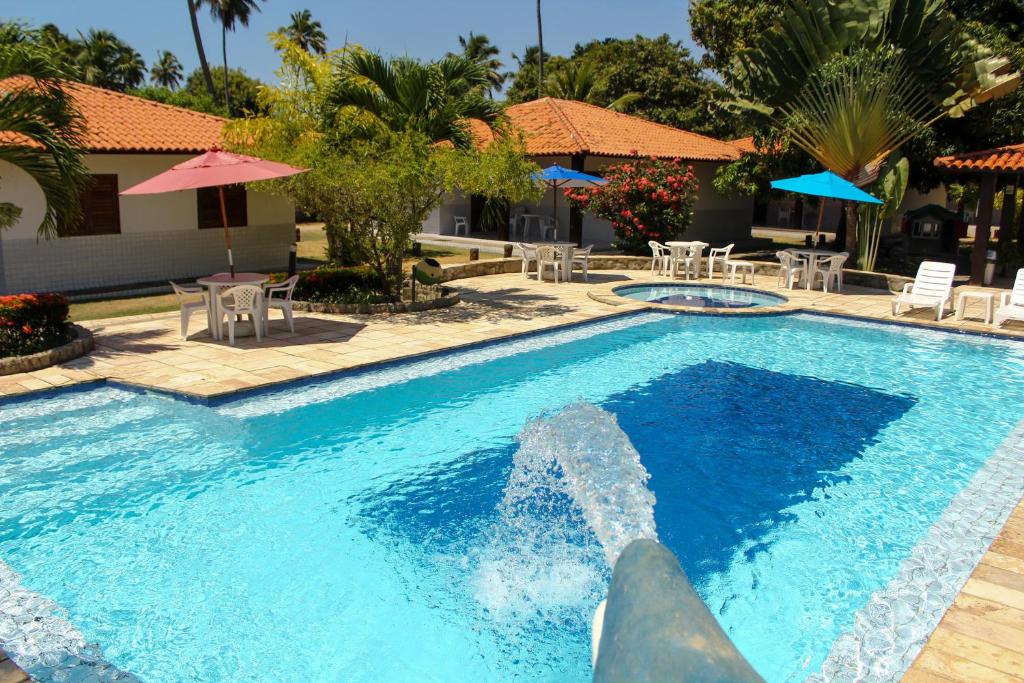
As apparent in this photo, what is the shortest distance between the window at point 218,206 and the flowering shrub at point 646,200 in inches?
368

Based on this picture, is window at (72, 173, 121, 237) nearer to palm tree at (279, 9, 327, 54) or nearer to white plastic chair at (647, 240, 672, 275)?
white plastic chair at (647, 240, 672, 275)

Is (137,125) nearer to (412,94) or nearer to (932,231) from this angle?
(412,94)

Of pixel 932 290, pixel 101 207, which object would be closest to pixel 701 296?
pixel 932 290

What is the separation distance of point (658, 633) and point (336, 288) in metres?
13.8

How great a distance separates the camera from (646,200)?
2170cm

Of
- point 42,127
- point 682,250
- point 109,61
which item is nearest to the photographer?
point 42,127

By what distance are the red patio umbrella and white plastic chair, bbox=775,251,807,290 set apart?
485 inches

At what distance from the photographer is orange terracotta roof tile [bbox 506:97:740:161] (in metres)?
25.5

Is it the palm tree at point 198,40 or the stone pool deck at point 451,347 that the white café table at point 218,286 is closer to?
the stone pool deck at point 451,347

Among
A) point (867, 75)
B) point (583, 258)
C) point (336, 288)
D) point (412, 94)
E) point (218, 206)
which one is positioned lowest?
point (336, 288)

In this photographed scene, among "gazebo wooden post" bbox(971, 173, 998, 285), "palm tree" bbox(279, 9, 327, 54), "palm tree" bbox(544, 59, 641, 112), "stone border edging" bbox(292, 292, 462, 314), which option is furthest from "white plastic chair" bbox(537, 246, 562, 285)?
"palm tree" bbox(279, 9, 327, 54)


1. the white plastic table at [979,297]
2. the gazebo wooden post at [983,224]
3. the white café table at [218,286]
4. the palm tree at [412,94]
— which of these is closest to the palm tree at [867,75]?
the gazebo wooden post at [983,224]

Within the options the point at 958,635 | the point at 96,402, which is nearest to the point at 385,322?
the point at 96,402

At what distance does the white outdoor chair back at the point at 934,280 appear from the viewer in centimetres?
1473
